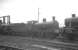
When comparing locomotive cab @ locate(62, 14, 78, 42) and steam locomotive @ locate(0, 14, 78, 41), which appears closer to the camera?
locomotive cab @ locate(62, 14, 78, 42)

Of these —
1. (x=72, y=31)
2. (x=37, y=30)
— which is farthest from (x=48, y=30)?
(x=72, y=31)

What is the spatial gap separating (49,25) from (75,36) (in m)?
5.00

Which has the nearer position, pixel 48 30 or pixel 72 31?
pixel 72 31

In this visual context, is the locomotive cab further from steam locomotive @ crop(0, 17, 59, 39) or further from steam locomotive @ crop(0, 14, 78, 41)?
steam locomotive @ crop(0, 17, 59, 39)

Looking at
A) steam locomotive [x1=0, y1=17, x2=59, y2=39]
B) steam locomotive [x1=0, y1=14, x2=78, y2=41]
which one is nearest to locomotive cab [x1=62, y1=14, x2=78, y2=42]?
steam locomotive [x1=0, y1=14, x2=78, y2=41]

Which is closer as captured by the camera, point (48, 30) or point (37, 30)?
point (48, 30)

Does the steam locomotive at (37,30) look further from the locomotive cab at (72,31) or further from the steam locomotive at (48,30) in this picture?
the locomotive cab at (72,31)

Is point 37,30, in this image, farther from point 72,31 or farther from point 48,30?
point 72,31

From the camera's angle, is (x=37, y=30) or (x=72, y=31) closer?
(x=72, y=31)

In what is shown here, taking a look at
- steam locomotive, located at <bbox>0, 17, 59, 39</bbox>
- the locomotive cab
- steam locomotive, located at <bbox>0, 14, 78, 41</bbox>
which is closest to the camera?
the locomotive cab

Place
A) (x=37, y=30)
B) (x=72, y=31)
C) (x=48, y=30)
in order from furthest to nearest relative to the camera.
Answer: (x=37, y=30)
(x=48, y=30)
(x=72, y=31)

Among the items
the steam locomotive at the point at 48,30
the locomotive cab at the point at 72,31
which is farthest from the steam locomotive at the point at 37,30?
the locomotive cab at the point at 72,31

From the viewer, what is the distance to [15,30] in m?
18.8

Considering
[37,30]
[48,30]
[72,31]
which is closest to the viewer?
[72,31]
